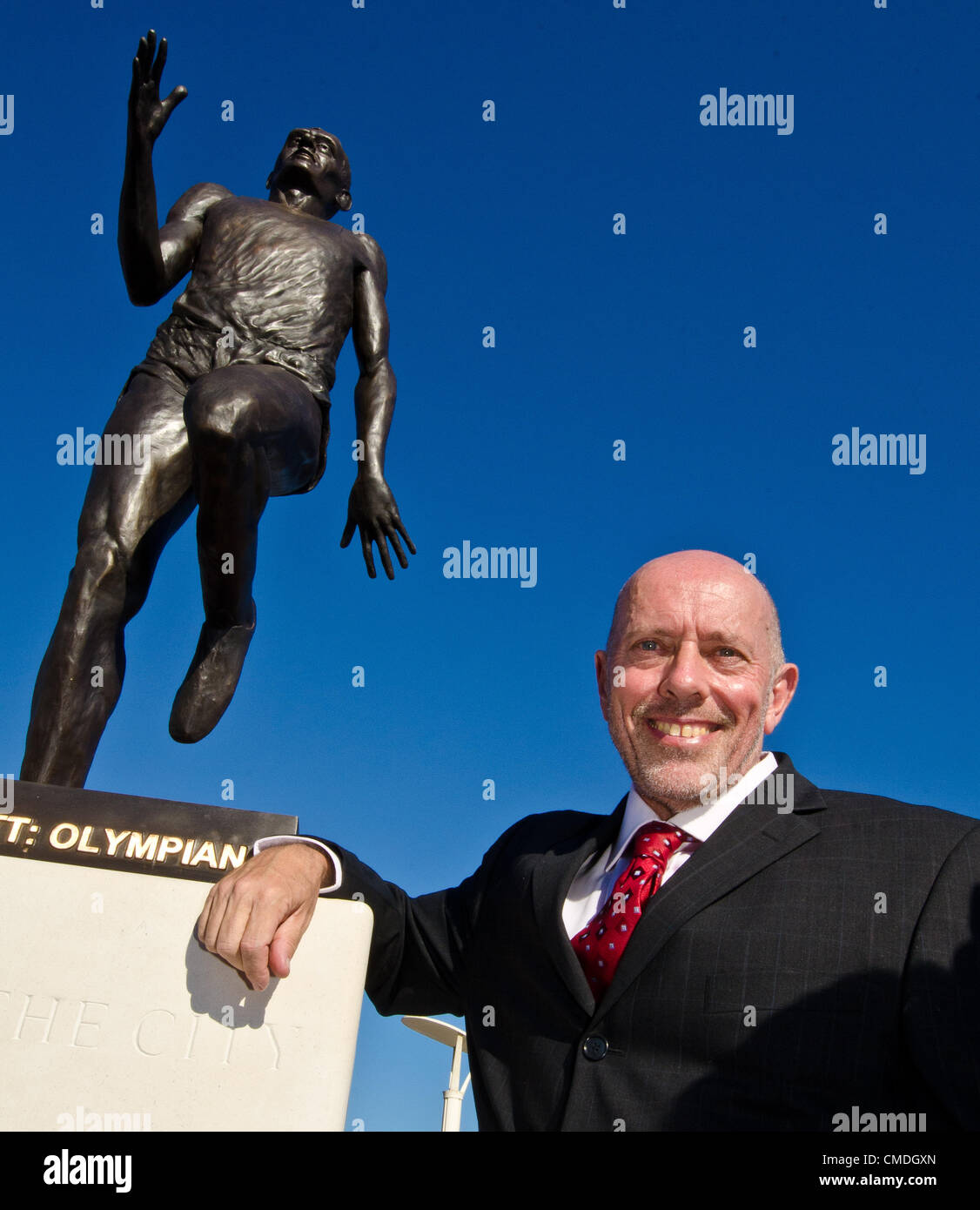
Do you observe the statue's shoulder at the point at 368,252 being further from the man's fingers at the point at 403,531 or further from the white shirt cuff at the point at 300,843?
the white shirt cuff at the point at 300,843

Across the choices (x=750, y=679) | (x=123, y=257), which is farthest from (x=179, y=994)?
(x=123, y=257)

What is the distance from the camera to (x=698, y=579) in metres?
3.60

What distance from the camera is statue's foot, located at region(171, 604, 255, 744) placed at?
4.13 meters

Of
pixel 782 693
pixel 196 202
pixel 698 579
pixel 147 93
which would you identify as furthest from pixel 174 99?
pixel 782 693

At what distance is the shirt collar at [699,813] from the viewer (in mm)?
3260

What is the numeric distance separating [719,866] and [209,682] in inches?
82.1

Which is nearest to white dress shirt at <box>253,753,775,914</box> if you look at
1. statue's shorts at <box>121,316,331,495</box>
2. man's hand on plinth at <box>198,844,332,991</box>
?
man's hand on plinth at <box>198,844,332,991</box>

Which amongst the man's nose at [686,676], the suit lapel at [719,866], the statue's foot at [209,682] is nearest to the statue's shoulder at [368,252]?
the statue's foot at [209,682]

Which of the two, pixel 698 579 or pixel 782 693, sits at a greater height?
pixel 698 579

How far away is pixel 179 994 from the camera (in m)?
2.68

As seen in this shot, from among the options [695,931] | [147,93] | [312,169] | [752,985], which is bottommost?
[752,985]

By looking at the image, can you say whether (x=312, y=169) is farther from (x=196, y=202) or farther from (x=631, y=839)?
(x=631, y=839)
